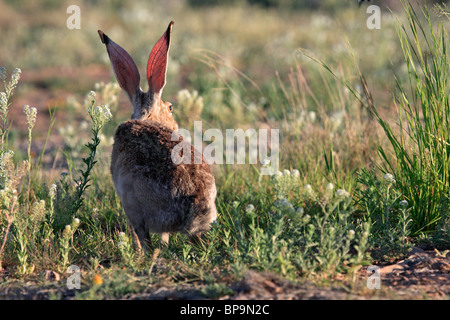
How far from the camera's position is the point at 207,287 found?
11.5 feet

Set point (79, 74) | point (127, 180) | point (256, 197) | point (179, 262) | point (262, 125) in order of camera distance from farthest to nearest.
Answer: point (79, 74) → point (262, 125) → point (256, 197) → point (127, 180) → point (179, 262)

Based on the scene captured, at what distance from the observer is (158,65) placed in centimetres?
524

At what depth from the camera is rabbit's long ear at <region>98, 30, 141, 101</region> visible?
5258 mm

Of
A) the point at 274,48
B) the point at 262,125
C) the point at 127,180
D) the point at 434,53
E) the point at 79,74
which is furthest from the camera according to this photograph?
the point at 274,48

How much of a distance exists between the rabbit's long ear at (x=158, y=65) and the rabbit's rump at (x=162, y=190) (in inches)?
42.8

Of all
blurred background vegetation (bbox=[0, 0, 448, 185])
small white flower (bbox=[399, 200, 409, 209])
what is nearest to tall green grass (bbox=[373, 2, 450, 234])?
blurred background vegetation (bbox=[0, 0, 448, 185])

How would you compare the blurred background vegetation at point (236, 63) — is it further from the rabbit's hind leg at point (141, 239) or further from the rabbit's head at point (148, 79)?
the rabbit's hind leg at point (141, 239)

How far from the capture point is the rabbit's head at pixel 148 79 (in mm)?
5215

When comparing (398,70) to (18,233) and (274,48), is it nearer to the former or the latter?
(274,48)

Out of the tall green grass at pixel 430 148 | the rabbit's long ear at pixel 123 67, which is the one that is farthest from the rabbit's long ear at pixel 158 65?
the tall green grass at pixel 430 148

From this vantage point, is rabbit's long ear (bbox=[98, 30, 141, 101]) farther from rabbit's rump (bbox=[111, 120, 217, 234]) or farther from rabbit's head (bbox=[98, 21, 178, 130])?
rabbit's rump (bbox=[111, 120, 217, 234])

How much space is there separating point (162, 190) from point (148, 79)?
1.67 m

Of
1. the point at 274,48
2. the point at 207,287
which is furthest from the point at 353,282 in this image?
the point at 274,48

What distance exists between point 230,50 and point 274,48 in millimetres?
1128
